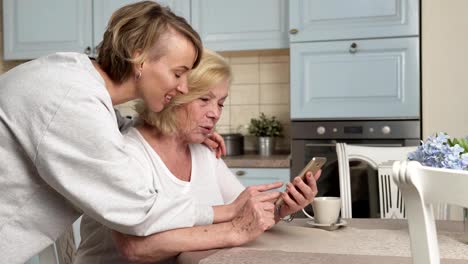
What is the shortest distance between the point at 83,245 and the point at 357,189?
1594 mm

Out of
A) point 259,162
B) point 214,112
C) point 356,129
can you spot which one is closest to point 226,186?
point 214,112

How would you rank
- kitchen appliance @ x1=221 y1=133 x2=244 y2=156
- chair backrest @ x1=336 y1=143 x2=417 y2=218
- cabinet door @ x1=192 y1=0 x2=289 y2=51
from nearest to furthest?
1. chair backrest @ x1=336 y1=143 x2=417 y2=218
2. cabinet door @ x1=192 y1=0 x2=289 y2=51
3. kitchen appliance @ x1=221 y1=133 x2=244 y2=156

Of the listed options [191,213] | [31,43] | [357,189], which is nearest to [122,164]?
[191,213]


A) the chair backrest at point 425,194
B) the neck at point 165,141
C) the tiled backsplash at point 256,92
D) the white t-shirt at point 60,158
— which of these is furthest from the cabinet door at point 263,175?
the chair backrest at point 425,194

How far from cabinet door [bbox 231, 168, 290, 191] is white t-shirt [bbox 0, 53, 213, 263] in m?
1.81

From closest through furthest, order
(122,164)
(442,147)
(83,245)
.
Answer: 1. (122,164)
2. (442,147)
3. (83,245)

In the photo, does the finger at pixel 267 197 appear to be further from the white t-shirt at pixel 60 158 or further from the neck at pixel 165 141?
the neck at pixel 165 141

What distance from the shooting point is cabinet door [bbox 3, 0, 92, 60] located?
10.8 ft

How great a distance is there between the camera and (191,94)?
1466 millimetres

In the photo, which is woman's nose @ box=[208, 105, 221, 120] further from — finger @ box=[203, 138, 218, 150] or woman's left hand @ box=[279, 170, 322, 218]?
woman's left hand @ box=[279, 170, 322, 218]

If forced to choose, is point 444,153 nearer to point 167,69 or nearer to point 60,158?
point 167,69

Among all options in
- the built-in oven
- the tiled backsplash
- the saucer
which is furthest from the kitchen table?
the tiled backsplash

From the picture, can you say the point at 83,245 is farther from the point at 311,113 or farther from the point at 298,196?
the point at 311,113

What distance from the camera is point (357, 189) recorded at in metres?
2.64
